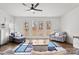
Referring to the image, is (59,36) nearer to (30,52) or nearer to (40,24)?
(40,24)

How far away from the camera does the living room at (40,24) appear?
178 cm

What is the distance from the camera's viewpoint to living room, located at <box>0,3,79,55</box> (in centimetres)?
178

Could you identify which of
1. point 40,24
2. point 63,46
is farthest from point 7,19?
point 63,46

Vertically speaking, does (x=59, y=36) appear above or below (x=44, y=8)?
below

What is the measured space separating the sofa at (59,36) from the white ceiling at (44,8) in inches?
12.7

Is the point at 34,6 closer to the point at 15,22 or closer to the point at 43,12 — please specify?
the point at 43,12

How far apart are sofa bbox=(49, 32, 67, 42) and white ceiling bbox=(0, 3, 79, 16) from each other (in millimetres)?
322

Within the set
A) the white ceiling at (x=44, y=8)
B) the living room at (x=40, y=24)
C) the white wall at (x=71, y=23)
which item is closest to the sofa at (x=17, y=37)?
the living room at (x=40, y=24)

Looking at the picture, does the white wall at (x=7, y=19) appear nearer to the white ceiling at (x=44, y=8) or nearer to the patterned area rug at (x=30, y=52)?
the white ceiling at (x=44, y=8)

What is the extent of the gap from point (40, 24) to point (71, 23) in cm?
50

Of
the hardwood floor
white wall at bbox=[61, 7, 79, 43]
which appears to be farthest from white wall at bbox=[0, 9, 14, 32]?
white wall at bbox=[61, 7, 79, 43]

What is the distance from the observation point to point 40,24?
1880 mm

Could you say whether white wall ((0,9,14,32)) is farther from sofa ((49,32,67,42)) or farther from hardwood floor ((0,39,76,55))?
sofa ((49,32,67,42))
